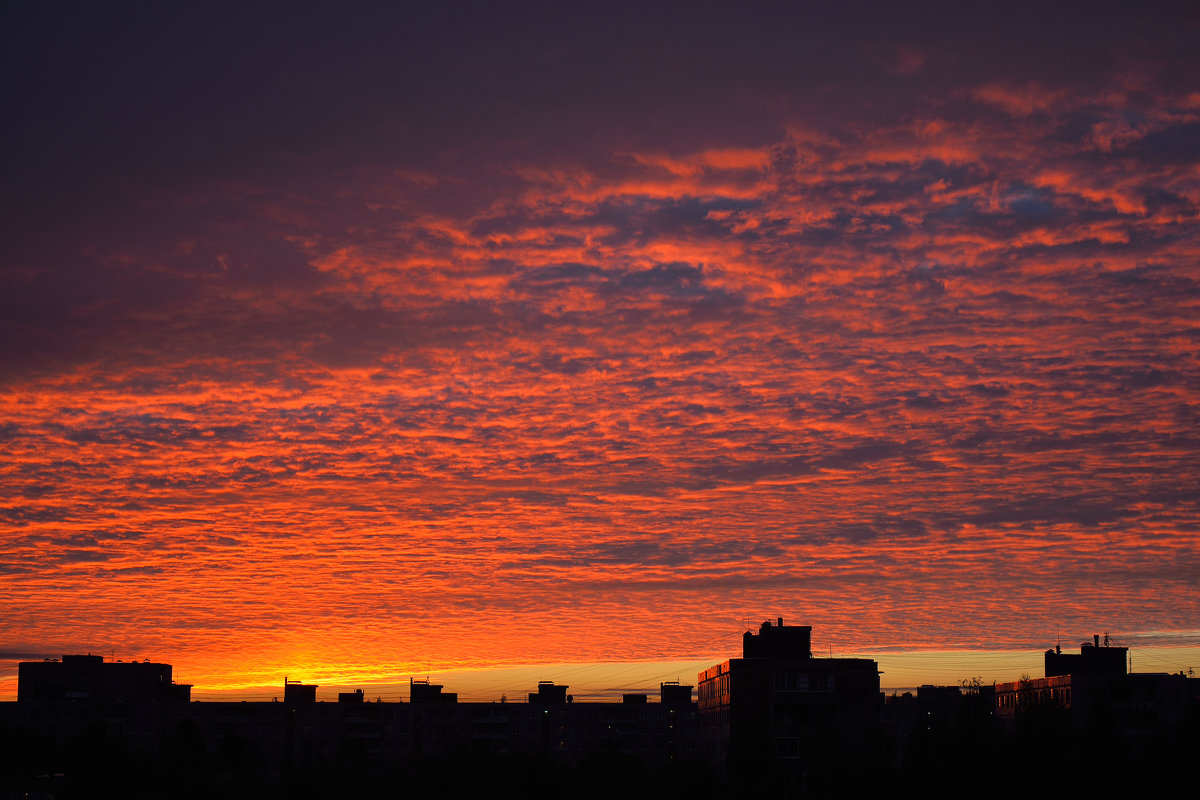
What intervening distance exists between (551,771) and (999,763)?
78.4 m

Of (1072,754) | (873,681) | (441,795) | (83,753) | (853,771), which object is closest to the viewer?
(1072,754)

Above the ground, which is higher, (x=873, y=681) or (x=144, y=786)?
(x=873, y=681)

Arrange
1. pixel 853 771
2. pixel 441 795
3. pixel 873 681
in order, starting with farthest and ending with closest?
pixel 873 681, pixel 441 795, pixel 853 771

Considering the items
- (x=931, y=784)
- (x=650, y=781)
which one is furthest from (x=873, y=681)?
(x=931, y=784)

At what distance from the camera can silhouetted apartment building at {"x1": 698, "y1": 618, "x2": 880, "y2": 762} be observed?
141125 mm

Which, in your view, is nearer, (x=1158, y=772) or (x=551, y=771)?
(x=1158, y=772)

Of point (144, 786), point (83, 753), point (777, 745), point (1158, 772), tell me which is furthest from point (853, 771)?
point (83, 753)

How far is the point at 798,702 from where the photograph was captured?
145 m

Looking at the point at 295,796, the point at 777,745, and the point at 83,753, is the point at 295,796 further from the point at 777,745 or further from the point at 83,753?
the point at 777,745

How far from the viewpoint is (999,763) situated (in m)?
74.9

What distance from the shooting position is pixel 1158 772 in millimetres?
69312

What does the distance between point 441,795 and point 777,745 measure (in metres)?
33.8

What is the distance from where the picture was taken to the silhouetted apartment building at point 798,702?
141m

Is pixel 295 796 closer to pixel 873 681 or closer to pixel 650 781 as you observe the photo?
pixel 650 781
